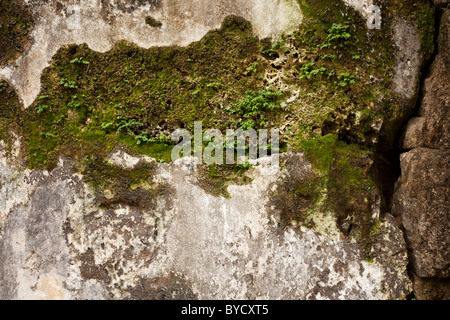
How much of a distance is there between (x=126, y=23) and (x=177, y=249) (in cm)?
280

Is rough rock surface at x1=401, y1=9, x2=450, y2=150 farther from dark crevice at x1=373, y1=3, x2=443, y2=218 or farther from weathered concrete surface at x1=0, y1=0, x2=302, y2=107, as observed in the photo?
weathered concrete surface at x1=0, y1=0, x2=302, y2=107

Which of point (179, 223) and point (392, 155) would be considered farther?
point (392, 155)

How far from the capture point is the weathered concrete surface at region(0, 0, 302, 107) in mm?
4309

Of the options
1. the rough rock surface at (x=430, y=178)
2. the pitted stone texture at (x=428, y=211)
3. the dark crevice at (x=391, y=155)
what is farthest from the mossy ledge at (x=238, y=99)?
the pitted stone texture at (x=428, y=211)

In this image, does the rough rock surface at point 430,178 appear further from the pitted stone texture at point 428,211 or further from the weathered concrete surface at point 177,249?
the weathered concrete surface at point 177,249

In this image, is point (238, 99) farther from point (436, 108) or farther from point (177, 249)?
point (436, 108)

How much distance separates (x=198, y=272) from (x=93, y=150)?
1.90 m

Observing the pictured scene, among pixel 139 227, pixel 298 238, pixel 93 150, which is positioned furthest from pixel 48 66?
pixel 298 238

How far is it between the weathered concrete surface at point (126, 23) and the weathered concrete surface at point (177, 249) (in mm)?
1363

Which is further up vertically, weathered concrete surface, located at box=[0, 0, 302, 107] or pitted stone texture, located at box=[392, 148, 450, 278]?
weathered concrete surface, located at box=[0, 0, 302, 107]

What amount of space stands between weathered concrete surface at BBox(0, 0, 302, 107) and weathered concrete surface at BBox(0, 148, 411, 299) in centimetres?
136

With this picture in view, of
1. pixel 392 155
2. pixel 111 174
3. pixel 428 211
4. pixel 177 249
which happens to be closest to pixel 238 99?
pixel 111 174

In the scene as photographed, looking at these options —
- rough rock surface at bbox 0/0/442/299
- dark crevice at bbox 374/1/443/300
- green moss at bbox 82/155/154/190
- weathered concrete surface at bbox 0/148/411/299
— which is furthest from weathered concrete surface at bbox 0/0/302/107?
dark crevice at bbox 374/1/443/300

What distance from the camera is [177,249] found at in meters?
4.09
